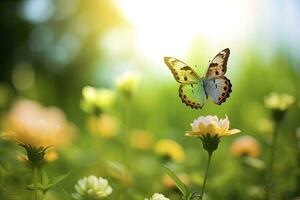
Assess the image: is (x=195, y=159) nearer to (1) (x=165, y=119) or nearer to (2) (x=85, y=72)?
(1) (x=165, y=119)

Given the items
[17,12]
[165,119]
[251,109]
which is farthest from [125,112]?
[17,12]

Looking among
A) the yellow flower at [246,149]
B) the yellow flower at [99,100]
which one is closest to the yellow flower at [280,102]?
the yellow flower at [246,149]

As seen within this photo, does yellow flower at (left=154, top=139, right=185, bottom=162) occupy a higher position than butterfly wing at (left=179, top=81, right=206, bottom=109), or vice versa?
butterfly wing at (left=179, top=81, right=206, bottom=109)

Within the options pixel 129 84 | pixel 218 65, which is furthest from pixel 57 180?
pixel 129 84

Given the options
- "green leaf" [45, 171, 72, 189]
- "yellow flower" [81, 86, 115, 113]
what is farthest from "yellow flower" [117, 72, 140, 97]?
"green leaf" [45, 171, 72, 189]

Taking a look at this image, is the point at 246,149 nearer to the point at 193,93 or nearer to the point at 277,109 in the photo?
the point at 277,109

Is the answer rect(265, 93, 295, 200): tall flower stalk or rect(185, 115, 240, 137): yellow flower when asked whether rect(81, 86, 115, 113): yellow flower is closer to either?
rect(265, 93, 295, 200): tall flower stalk
